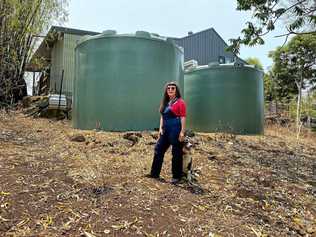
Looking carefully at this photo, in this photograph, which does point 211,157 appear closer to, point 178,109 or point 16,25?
point 178,109

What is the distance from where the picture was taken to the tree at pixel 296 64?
1998cm

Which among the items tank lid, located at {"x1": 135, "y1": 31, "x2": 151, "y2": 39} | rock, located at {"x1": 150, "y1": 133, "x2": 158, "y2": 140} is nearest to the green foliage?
tank lid, located at {"x1": 135, "y1": 31, "x2": 151, "y2": 39}

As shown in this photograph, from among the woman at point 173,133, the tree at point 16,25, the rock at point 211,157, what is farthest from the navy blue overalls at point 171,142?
the tree at point 16,25

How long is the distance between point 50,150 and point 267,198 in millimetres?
3062

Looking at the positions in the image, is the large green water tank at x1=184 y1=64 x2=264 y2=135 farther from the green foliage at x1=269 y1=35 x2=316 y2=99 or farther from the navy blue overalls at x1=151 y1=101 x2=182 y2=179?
the green foliage at x1=269 y1=35 x2=316 y2=99

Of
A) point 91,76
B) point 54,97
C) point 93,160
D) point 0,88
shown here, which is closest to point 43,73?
point 54,97

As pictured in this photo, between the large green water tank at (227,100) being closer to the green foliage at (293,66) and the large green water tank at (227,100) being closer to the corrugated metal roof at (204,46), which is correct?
the corrugated metal roof at (204,46)

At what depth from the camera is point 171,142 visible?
3910 millimetres

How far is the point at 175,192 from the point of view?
368cm

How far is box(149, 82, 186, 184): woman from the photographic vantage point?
3.90 metres

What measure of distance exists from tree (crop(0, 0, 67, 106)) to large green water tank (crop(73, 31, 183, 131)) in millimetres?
1572

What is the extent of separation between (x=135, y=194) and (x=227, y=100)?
6.18 m

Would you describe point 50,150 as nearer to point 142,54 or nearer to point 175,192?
point 175,192

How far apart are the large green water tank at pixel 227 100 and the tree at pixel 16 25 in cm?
425
